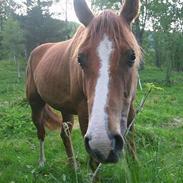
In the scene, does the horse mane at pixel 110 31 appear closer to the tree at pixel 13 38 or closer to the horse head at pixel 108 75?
the horse head at pixel 108 75

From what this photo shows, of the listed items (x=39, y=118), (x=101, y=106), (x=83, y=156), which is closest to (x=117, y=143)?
(x=101, y=106)

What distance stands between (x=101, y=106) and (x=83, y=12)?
1.31 metres

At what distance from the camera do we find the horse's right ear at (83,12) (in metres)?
3.82

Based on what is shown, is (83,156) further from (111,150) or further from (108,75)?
(111,150)

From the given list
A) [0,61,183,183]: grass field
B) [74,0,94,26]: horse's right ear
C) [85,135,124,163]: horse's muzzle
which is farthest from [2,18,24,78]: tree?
[85,135,124,163]: horse's muzzle

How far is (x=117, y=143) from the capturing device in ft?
9.12

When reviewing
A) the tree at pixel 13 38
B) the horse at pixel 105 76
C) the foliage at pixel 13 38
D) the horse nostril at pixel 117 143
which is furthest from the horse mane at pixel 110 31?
the foliage at pixel 13 38

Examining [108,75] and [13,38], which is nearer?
[108,75]

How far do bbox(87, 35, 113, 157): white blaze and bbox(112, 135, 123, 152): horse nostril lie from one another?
0.05 meters

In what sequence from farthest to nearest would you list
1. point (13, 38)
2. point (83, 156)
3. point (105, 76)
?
point (13, 38) < point (83, 156) < point (105, 76)

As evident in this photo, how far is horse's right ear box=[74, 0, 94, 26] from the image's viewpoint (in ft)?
12.5

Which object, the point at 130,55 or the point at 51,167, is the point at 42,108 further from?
the point at 130,55

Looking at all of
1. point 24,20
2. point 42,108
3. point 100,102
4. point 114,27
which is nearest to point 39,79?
point 42,108

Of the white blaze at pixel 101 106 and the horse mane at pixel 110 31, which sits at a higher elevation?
the horse mane at pixel 110 31
